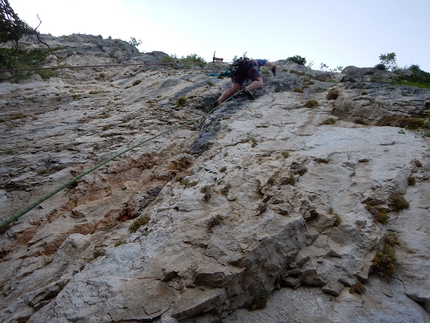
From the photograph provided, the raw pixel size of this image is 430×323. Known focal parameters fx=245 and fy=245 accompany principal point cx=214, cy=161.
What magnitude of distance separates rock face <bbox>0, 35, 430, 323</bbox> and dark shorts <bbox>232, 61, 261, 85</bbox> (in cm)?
216

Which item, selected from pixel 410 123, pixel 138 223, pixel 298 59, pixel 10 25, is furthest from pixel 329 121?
pixel 298 59

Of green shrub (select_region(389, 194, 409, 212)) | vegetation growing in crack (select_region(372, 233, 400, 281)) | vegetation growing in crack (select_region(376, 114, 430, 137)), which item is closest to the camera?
vegetation growing in crack (select_region(372, 233, 400, 281))

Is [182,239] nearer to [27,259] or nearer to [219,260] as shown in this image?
[219,260]

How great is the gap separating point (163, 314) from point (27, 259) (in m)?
3.81

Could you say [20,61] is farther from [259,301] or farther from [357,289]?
[357,289]

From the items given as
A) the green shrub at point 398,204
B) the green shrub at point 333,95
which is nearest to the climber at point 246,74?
the green shrub at point 333,95

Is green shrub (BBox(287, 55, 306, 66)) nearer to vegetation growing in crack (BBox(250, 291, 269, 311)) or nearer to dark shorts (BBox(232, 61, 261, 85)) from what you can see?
dark shorts (BBox(232, 61, 261, 85))

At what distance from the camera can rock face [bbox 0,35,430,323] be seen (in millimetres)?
3939

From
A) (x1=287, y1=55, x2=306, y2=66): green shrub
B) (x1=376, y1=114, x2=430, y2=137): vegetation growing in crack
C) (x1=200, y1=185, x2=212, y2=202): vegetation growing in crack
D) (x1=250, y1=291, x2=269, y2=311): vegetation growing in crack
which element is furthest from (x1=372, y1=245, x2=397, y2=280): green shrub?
(x1=287, y1=55, x2=306, y2=66): green shrub

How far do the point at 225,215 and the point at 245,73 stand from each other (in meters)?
9.61

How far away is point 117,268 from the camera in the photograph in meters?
4.39

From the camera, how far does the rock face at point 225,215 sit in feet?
12.9

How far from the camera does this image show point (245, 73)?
41.9ft

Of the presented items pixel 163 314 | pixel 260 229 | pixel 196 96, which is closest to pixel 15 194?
pixel 163 314
